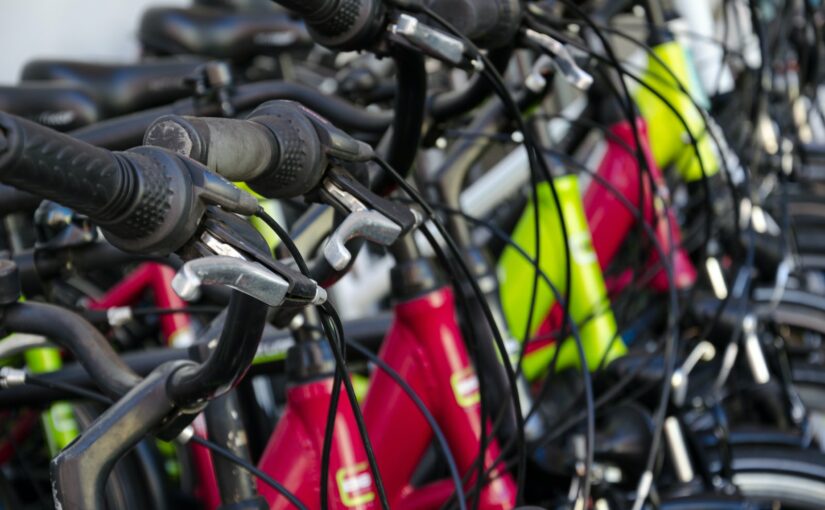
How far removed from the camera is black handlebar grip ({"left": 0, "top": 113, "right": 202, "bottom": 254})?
631mm

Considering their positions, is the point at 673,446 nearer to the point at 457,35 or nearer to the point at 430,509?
the point at 430,509

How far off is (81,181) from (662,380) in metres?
1.11

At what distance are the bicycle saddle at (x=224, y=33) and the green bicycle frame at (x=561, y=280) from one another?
96 cm

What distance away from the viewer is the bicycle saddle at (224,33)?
2.78 metres

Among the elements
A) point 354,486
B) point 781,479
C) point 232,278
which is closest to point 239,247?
point 232,278

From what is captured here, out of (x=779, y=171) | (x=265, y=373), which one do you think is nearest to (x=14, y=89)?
(x=265, y=373)

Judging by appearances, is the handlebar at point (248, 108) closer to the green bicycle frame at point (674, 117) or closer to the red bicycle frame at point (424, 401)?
the red bicycle frame at point (424, 401)

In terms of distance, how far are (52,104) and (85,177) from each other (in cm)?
154

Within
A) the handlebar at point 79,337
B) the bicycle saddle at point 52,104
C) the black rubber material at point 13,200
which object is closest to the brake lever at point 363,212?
the handlebar at point 79,337

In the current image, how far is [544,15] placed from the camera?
56.3 inches

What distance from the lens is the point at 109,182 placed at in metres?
0.68

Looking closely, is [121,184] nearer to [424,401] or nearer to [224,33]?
[424,401]

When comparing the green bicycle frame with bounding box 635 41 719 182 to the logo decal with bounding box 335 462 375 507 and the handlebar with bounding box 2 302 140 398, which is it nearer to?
the logo decal with bounding box 335 462 375 507

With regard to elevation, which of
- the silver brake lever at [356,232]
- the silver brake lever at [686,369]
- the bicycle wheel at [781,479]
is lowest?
the bicycle wheel at [781,479]
